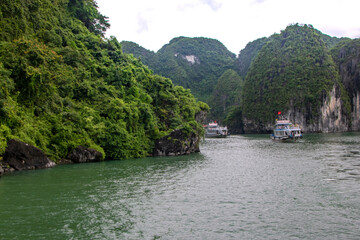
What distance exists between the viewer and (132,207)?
46.8 feet

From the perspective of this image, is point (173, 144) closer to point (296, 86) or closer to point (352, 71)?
point (296, 86)

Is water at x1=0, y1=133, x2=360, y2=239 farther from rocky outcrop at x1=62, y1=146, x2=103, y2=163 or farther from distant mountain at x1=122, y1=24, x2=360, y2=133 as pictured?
distant mountain at x1=122, y1=24, x2=360, y2=133

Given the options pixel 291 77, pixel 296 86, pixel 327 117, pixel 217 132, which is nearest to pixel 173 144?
pixel 217 132

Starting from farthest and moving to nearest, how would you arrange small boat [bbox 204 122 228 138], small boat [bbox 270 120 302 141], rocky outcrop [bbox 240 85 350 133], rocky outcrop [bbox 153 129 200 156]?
rocky outcrop [bbox 240 85 350 133], small boat [bbox 204 122 228 138], small boat [bbox 270 120 302 141], rocky outcrop [bbox 153 129 200 156]

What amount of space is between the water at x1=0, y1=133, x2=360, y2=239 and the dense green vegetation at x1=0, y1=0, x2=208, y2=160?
515 centimetres

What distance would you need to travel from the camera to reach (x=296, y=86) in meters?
103

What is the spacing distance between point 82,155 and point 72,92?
7.45 meters

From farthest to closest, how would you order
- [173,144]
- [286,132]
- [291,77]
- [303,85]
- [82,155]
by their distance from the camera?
[291,77]
[303,85]
[286,132]
[173,144]
[82,155]

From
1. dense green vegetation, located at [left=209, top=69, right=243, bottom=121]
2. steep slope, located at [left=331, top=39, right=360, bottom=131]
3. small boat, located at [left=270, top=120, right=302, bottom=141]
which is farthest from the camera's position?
dense green vegetation, located at [left=209, top=69, right=243, bottom=121]

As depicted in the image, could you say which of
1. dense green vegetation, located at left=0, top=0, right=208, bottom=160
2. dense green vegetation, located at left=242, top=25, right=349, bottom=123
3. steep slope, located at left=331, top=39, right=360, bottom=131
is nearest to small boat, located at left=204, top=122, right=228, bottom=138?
dense green vegetation, located at left=242, top=25, right=349, bottom=123

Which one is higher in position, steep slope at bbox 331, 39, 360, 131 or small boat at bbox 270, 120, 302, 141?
steep slope at bbox 331, 39, 360, 131

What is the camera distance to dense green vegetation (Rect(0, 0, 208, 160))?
25.4 m

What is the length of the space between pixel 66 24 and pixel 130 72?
12134mm

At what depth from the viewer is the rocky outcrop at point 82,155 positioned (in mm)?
28000
